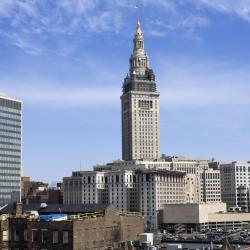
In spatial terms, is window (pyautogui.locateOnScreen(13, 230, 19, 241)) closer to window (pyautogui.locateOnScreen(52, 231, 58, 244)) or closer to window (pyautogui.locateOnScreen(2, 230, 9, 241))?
window (pyautogui.locateOnScreen(2, 230, 9, 241))

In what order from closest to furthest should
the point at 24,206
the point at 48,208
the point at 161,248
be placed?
the point at 161,248 < the point at 48,208 < the point at 24,206

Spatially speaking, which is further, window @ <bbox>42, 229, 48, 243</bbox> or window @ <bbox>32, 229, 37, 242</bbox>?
window @ <bbox>32, 229, 37, 242</bbox>

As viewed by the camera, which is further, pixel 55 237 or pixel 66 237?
pixel 55 237

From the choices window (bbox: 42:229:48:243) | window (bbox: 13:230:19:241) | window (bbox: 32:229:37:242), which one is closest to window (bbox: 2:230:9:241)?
window (bbox: 13:230:19:241)

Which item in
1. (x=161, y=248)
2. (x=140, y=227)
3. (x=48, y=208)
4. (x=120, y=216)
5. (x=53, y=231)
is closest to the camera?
(x=53, y=231)

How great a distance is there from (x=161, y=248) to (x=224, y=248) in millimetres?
12006

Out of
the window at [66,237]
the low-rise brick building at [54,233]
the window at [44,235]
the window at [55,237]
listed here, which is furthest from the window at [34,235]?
the window at [66,237]

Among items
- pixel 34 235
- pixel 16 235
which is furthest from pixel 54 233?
pixel 16 235

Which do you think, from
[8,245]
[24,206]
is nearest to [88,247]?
[8,245]

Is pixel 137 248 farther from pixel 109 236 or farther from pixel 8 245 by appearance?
pixel 8 245

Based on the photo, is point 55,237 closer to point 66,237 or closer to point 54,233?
point 54,233

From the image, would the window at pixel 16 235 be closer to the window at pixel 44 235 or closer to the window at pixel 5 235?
the window at pixel 5 235

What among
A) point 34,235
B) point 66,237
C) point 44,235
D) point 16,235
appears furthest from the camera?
point 16,235

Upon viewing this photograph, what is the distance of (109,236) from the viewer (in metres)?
98.4
